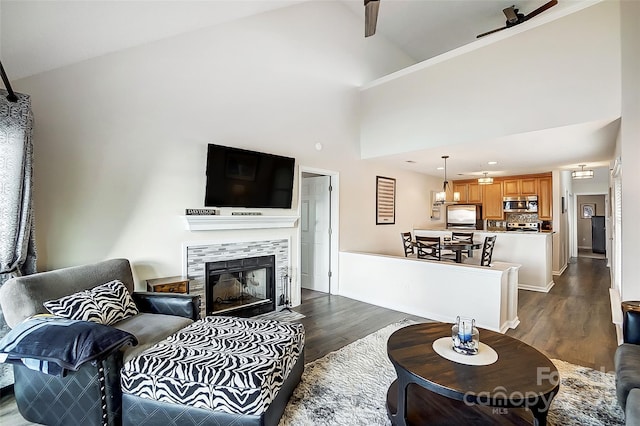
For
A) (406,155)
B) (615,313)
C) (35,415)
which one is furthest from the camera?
(406,155)

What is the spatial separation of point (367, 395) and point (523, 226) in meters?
6.91

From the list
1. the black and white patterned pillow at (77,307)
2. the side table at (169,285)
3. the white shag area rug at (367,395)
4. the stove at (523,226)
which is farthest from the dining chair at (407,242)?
the black and white patterned pillow at (77,307)

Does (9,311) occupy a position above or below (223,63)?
below

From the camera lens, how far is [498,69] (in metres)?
3.86

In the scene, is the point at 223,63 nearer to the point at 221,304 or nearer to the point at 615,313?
the point at 221,304

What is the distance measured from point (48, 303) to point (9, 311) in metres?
0.21

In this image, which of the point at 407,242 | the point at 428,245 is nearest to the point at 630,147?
the point at 428,245

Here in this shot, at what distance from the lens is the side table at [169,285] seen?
2999 millimetres

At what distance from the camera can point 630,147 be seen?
3.03m

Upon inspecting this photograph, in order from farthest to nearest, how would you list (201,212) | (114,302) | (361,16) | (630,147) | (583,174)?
(583,174) < (361,16) < (201,212) < (630,147) < (114,302)

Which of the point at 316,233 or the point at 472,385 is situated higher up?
the point at 316,233

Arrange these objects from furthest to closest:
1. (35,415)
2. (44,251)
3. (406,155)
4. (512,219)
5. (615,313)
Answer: (512,219), (406,155), (615,313), (44,251), (35,415)

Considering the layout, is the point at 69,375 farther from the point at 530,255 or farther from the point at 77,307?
the point at 530,255

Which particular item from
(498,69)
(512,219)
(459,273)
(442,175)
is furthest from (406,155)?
(512,219)
